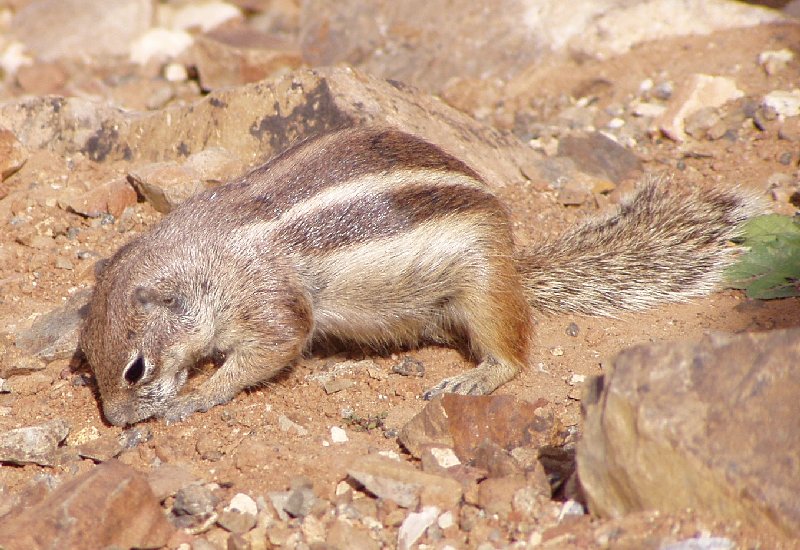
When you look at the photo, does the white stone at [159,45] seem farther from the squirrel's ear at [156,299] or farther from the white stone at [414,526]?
the white stone at [414,526]

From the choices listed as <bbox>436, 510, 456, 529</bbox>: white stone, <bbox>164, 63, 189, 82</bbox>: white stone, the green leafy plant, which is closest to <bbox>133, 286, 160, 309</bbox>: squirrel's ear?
<bbox>436, 510, 456, 529</bbox>: white stone

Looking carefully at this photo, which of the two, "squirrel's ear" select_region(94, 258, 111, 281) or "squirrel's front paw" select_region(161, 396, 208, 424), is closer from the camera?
"squirrel's front paw" select_region(161, 396, 208, 424)

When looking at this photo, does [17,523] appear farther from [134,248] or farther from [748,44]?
[748,44]

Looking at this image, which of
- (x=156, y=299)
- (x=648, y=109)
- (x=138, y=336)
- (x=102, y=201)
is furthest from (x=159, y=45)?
(x=138, y=336)

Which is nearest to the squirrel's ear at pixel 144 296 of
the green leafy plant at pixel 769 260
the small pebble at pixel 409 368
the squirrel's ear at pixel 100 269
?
the squirrel's ear at pixel 100 269

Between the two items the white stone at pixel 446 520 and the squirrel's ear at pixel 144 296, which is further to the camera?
the squirrel's ear at pixel 144 296

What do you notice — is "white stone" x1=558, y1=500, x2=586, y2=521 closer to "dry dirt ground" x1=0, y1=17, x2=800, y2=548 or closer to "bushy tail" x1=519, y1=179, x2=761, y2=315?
"dry dirt ground" x1=0, y1=17, x2=800, y2=548
